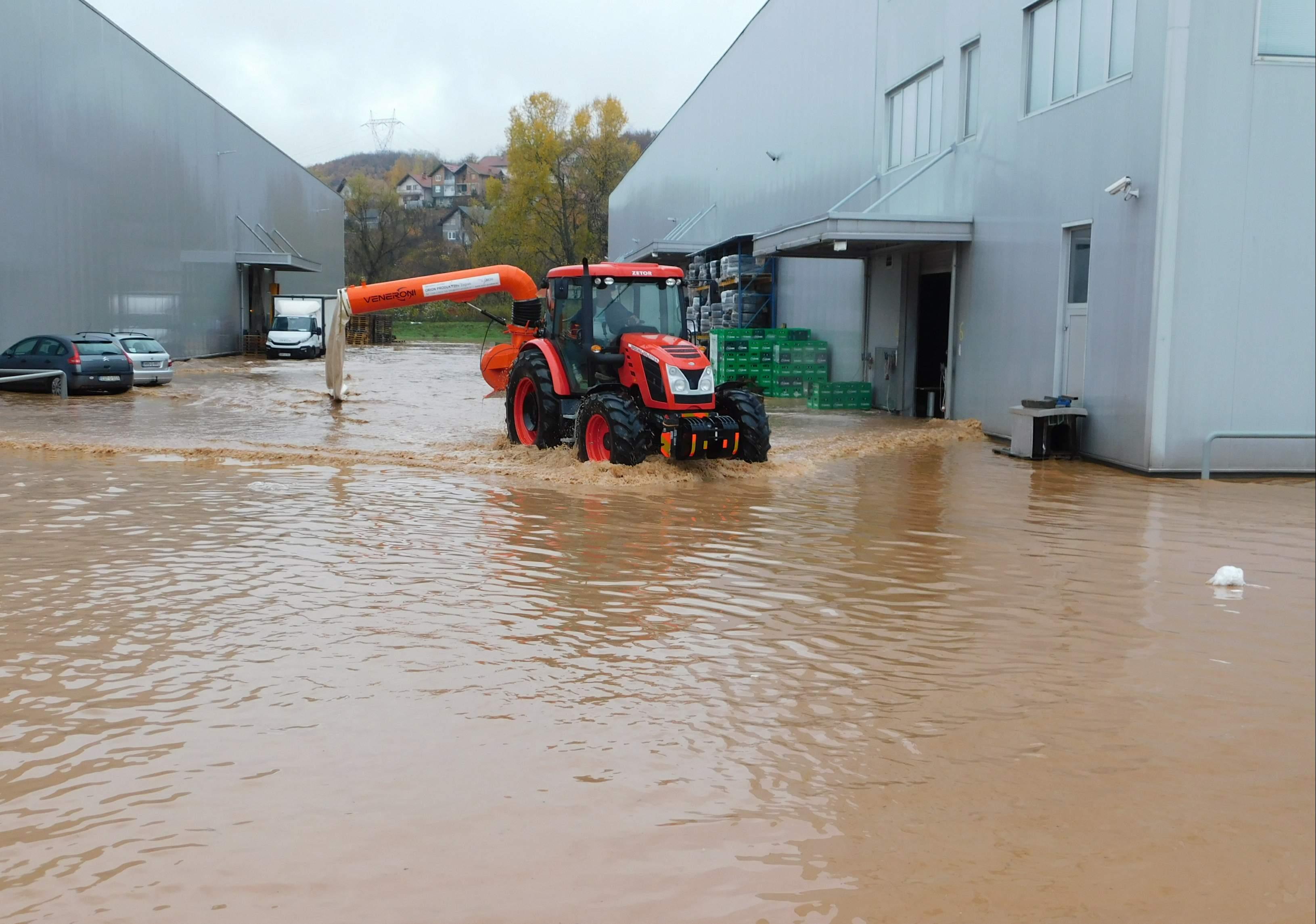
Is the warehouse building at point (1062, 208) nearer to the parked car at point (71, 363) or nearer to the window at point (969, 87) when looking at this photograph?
the window at point (969, 87)

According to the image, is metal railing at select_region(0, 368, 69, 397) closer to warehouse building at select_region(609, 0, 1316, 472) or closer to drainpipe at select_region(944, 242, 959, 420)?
warehouse building at select_region(609, 0, 1316, 472)

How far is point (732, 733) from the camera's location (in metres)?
5.49

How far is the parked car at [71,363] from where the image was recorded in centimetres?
2405

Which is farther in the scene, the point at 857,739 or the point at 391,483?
the point at 391,483

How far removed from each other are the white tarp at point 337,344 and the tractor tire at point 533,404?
3527 mm

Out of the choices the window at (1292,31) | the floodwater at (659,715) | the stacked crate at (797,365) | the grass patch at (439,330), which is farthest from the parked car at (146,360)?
the grass patch at (439,330)

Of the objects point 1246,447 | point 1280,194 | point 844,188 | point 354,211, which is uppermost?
point 354,211

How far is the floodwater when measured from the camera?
401 centimetres

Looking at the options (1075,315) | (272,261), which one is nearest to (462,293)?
(1075,315)

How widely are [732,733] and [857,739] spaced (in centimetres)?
57

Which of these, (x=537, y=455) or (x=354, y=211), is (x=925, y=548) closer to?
(x=537, y=455)

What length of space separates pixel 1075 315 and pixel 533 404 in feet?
24.1

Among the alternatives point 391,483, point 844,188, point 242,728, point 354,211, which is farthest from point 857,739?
point 354,211

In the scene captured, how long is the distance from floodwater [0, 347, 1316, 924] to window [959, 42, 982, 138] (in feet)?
36.2
